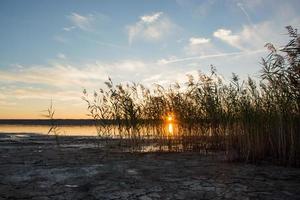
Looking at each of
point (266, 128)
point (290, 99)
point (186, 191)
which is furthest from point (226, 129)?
point (186, 191)

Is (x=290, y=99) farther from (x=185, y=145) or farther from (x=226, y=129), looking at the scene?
(x=185, y=145)

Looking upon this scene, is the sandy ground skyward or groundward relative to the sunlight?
groundward

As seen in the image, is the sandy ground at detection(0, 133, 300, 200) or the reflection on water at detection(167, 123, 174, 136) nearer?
the sandy ground at detection(0, 133, 300, 200)

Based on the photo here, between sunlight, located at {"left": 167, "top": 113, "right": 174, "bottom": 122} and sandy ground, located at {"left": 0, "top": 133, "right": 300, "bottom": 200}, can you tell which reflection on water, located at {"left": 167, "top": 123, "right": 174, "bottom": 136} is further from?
sandy ground, located at {"left": 0, "top": 133, "right": 300, "bottom": 200}

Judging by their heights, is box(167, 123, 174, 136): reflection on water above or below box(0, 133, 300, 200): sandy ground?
above

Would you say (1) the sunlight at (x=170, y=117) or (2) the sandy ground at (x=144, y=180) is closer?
(2) the sandy ground at (x=144, y=180)

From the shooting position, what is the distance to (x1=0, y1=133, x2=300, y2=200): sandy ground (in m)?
5.43

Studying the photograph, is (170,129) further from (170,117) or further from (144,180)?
(144,180)

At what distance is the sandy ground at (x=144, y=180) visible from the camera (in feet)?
17.8

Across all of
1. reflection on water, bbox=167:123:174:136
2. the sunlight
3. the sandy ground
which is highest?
the sunlight

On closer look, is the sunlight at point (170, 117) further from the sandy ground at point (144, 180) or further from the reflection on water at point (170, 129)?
the sandy ground at point (144, 180)

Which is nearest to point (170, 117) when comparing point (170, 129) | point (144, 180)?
point (170, 129)

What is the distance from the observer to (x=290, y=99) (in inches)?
312

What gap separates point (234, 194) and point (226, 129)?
202 inches
